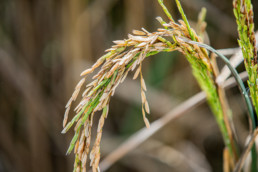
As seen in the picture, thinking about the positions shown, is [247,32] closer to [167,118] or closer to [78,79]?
[167,118]

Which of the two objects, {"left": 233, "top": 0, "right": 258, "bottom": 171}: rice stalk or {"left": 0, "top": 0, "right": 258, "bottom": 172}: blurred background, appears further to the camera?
{"left": 0, "top": 0, "right": 258, "bottom": 172}: blurred background

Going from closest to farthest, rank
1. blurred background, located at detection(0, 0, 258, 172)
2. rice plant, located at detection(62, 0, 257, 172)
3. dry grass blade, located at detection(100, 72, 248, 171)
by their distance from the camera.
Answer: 1. rice plant, located at detection(62, 0, 257, 172)
2. dry grass blade, located at detection(100, 72, 248, 171)
3. blurred background, located at detection(0, 0, 258, 172)

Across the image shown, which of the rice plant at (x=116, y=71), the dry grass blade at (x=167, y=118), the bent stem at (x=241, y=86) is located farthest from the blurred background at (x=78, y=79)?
the rice plant at (x=116, y=71)

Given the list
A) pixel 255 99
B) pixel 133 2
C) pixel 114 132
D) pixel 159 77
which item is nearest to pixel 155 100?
pixel 159 77

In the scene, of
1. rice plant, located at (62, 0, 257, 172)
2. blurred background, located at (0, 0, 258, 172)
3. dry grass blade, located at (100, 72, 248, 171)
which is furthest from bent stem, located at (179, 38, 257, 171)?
blurred background, located at (0, 0, 258, 172)

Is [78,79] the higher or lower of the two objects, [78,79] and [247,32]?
the lower

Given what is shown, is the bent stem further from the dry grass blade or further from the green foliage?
the dry grass blade

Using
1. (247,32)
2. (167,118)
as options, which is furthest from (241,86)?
(167,118)

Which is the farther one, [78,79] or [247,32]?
[78,79]
